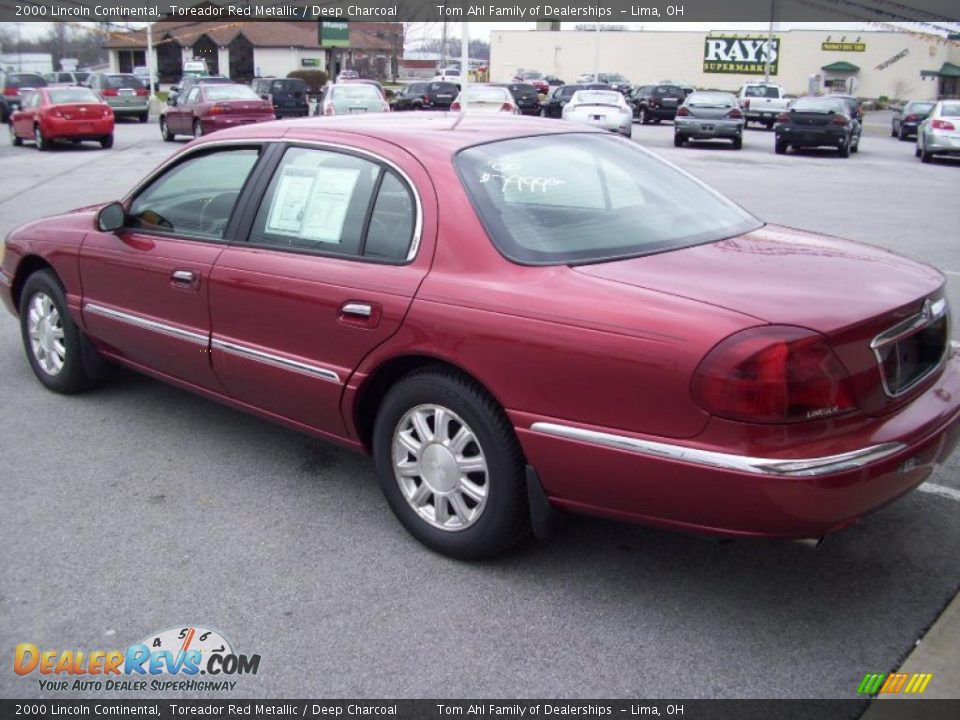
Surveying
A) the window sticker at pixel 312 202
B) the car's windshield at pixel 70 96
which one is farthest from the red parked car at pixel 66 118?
the window sticker at pixel 312 202

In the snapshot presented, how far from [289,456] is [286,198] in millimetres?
1303

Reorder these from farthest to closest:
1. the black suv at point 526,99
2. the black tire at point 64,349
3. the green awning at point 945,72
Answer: the green awning at point 945,72
the black suv at point 526,99
the black tire at point 64,349

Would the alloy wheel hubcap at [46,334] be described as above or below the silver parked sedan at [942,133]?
below

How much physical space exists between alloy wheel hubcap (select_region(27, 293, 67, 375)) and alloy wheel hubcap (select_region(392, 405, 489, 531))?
277 cm

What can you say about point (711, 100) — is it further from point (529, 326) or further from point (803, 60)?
point (803, 60)

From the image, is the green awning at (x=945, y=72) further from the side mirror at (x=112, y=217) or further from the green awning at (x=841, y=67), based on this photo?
the side mirror at (x=112, y=217)

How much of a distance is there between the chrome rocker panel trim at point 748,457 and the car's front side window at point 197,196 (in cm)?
225

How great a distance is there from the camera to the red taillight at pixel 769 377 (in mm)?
2912

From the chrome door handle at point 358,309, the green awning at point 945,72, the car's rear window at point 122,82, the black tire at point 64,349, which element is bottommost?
the black tire at point 64,349

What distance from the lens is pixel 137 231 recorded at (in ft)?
16.5

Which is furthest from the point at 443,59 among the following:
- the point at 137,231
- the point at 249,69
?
the point at 137,231

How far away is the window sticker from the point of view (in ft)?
13.5

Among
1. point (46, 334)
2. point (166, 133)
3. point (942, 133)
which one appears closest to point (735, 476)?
point (46, 334)

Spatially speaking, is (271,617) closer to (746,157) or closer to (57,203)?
(57,203)
